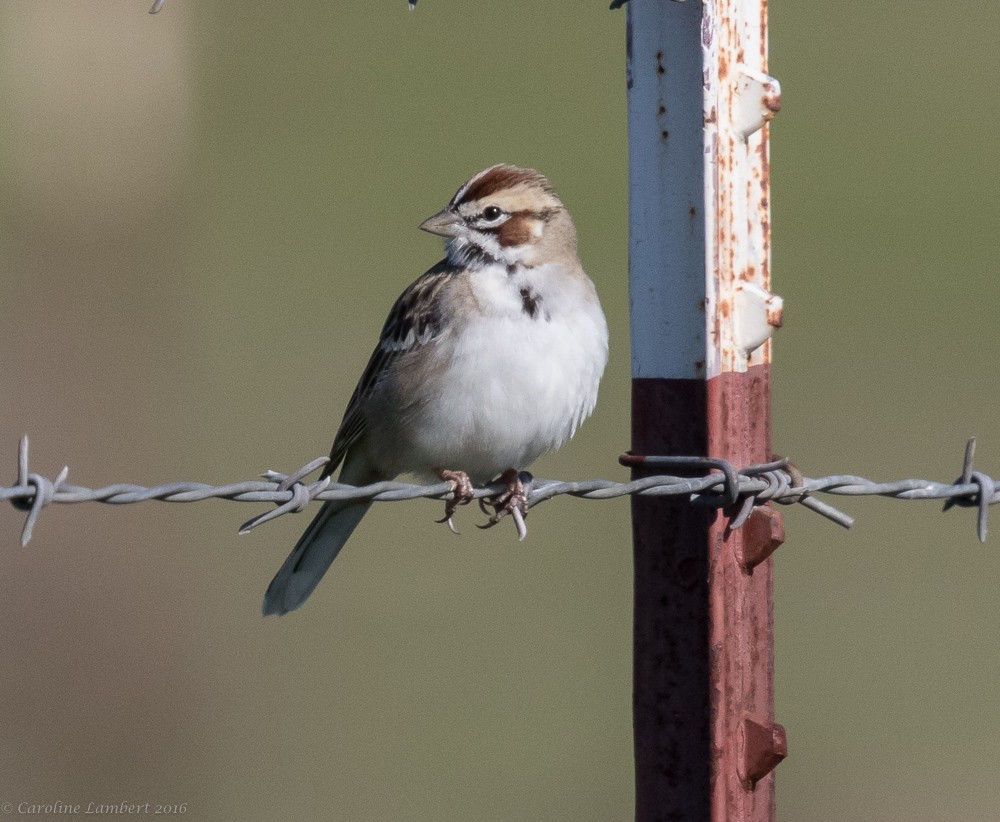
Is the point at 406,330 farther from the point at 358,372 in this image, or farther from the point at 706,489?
the point at 358,372

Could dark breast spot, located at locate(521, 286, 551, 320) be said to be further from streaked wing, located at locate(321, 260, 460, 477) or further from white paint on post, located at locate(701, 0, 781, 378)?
white paint on post, located at locate(701, 0, 781, 378)

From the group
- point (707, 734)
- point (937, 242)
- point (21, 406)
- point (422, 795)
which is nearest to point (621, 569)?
point (422, 795)

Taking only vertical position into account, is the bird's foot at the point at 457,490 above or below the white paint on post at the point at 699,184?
below

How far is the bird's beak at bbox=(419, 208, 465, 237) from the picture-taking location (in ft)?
17.5

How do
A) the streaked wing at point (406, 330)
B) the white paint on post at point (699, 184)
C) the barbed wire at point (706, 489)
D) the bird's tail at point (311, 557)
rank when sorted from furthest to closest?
the bird's tail at point (311, 557) < the streaked wing at point (406, 330) < the white paint on post at point (699, 184) < the barbed wire at point (706, 489)

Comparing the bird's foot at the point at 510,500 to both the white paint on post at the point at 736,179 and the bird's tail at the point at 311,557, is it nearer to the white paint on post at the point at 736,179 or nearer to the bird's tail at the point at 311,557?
the bird's tail at the point at 311,557

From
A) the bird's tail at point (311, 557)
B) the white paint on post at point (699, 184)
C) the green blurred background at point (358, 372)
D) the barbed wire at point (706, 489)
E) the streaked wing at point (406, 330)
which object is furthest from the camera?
the green blurred background at point (358, 372)

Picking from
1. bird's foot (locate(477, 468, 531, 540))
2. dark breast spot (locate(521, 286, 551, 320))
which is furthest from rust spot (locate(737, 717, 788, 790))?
dark breast spot (locate(521, 286, 551, 320))

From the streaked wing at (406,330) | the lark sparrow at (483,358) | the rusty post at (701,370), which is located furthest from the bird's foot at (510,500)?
the rusty post at (701,370)

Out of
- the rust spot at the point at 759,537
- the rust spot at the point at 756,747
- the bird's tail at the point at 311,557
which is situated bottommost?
the rust spot at the point at 756,747

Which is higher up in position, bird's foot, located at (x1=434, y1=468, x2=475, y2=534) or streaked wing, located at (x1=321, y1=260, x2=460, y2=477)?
streaked wing, located at (x1=321, y1=260, x2=460, y2=477)

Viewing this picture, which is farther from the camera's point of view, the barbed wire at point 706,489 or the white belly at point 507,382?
the white belly at point 507,382

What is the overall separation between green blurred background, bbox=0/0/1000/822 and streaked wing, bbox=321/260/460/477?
3042 millimetres

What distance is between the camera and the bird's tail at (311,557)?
5496mm
